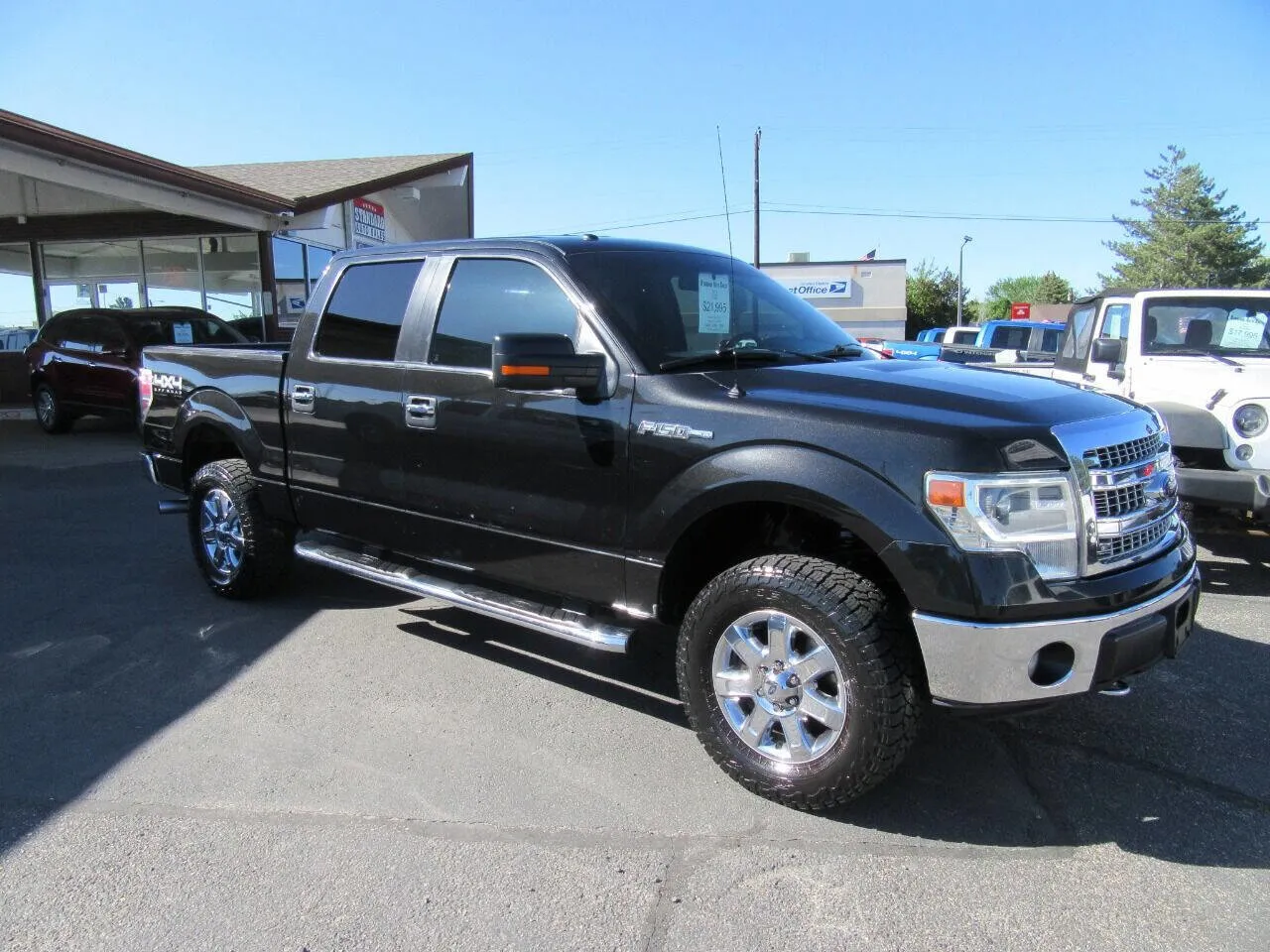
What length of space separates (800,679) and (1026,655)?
706 millimetres

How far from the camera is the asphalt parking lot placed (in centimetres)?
255

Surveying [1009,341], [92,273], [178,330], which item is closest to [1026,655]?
[178,330]

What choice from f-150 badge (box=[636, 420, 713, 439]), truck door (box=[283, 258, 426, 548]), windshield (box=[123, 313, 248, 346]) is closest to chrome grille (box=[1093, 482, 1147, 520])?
f-150 badge (box=[636, 420, 713, 439])

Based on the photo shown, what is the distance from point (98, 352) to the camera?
12766mm

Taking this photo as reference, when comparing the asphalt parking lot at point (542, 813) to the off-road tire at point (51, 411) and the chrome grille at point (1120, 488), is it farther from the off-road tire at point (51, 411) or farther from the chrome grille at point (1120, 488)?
the off-road tire at point (51, 411)

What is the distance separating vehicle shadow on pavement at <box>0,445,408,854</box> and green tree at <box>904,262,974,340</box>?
5398 centimetres

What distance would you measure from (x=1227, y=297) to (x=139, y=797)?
7.19 metres

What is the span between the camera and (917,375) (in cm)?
338

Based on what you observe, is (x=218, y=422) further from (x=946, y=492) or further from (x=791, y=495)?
(x=946, y=492)

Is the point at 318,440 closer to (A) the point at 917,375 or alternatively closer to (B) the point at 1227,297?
(A) the point at 917,375

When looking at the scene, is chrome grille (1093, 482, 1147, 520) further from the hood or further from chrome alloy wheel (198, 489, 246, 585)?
chrome alloy wheel (198, 489, 246, 585)

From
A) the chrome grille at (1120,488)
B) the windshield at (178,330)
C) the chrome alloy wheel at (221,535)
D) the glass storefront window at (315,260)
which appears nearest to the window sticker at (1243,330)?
the chrome grille at (1120,488)

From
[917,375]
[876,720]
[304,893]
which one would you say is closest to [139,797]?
[304,893]

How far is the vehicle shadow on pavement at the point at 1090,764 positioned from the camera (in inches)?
117
